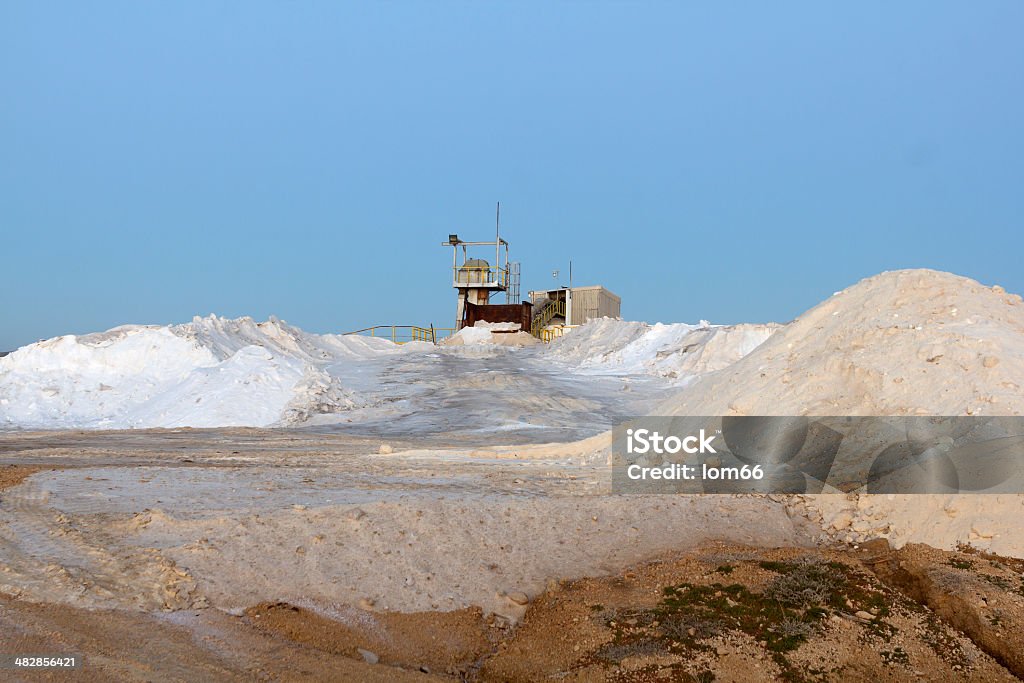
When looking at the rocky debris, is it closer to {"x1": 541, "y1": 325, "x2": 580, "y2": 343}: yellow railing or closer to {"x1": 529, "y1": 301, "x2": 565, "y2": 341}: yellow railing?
{"x1": 541, "y1": 325, "x2": 580, "y2": 343}: yellow railing

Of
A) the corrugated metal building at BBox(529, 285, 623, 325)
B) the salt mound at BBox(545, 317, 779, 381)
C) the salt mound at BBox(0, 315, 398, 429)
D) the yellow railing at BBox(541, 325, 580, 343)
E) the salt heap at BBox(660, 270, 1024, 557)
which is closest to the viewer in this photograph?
the salt heap at BBox(660, 270, 1024, 557)

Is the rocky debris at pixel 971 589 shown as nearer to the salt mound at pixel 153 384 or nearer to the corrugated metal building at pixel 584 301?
the salt mound at pixel 153 384

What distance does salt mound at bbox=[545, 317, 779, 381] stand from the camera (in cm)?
2697

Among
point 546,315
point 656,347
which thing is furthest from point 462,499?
point 546,315

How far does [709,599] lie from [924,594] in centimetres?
176

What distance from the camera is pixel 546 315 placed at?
48.9 metres

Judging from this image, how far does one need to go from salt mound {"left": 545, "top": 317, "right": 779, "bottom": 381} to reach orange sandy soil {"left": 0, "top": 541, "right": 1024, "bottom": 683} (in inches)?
747

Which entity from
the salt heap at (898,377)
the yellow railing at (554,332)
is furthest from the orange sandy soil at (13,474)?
the yellow railing at (554,332)

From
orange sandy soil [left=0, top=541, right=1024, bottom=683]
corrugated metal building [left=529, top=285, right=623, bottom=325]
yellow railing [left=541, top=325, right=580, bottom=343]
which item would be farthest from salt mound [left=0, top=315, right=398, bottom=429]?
corrugated metal building [left=529, top=285, right=623, bottom=325]

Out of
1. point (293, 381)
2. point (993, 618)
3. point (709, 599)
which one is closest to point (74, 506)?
point (709, 599)

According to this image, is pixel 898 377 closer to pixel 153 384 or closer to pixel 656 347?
pixel 153 384

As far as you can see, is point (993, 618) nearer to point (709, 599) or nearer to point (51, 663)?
point (709, 599)

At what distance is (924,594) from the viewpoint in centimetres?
661

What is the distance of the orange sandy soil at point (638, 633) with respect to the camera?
5.36 m
